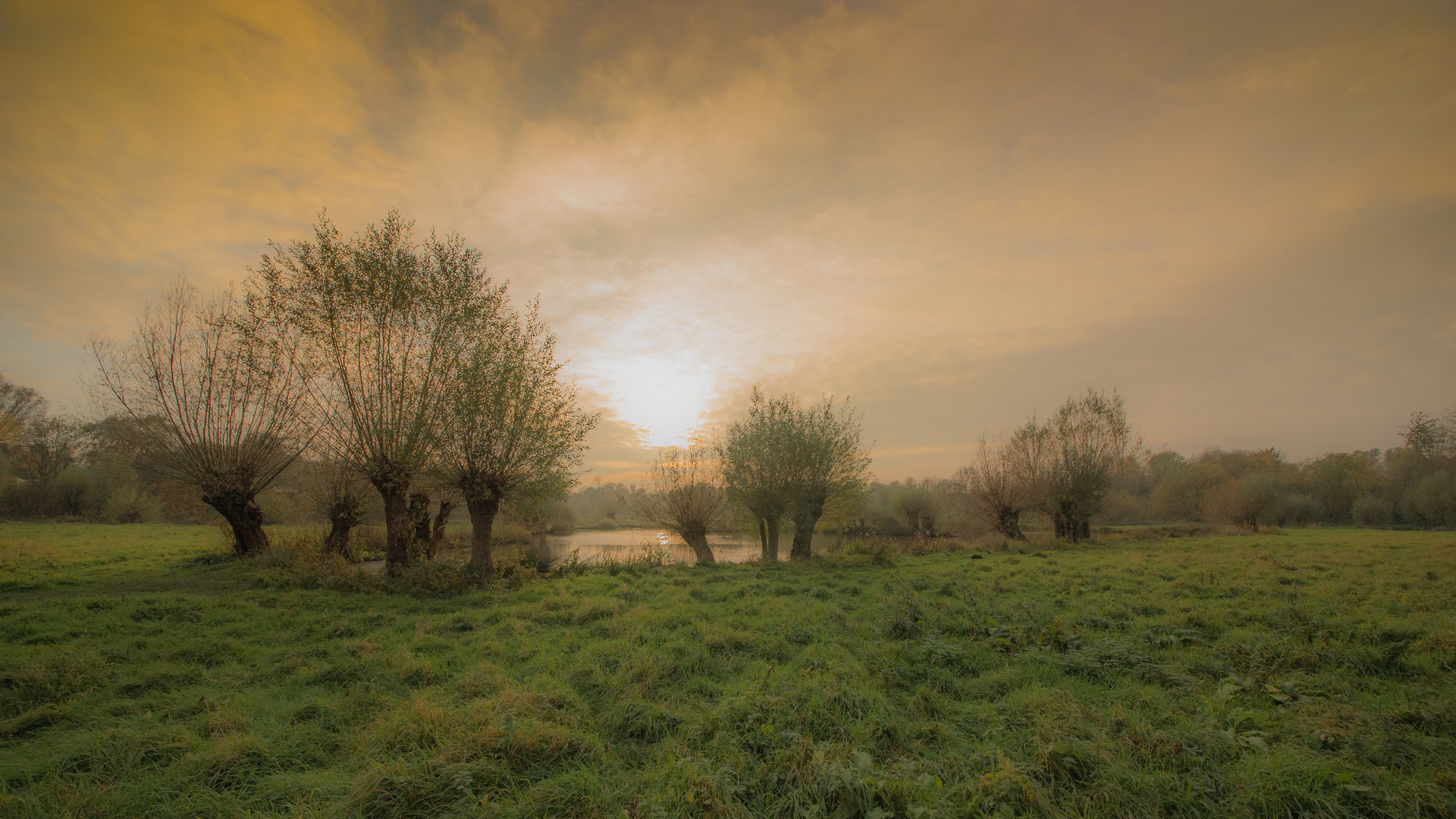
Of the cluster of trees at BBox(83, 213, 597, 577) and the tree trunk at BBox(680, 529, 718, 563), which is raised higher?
the cluster of trees at BBox(83, 213, 597, 577)

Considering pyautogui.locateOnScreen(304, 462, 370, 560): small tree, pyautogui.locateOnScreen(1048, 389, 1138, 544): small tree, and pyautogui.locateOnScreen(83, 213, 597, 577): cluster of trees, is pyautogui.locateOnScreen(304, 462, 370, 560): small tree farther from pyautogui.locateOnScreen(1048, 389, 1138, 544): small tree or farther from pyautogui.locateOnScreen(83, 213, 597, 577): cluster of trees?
pyautogui.locateOnScreen(1048, 389, 1138, 544): small tree

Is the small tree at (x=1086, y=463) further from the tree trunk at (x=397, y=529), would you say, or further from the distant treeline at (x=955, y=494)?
the tree trunk at (x=397, y=529)

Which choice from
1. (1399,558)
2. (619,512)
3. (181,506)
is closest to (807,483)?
(1399,558)

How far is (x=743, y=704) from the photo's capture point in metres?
6.16

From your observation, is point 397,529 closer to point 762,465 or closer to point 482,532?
point 482,532

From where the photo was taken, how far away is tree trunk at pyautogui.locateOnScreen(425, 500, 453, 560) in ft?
62.0

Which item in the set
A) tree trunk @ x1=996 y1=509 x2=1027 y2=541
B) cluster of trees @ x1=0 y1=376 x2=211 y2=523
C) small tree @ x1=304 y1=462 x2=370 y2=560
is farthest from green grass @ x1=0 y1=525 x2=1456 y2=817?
cluster of trees @ x1=0 y1=376 x2=211 y2=523

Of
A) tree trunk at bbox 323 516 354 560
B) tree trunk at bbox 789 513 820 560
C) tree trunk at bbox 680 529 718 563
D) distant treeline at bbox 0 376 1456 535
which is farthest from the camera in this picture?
distant treeline at bbox 0 376 1456 535

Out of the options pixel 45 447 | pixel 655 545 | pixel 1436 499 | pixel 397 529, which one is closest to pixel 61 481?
pixel 45 447

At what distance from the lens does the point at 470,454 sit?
15930mm

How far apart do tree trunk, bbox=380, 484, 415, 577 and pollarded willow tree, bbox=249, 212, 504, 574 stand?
3 cm

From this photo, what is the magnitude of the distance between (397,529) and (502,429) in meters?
4.74

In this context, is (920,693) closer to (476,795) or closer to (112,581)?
(476,795)

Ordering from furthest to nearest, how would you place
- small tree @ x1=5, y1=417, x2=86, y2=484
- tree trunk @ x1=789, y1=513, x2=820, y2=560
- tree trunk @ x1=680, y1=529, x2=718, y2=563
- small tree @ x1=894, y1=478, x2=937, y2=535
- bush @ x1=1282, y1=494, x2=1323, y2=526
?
small tree @ x1=894, y1=478, x2=937, y2=535 < bush @ x1=1282, y1=494, x2=1323, y2=526 < small tree @ x1=5, y1=417, x2=86, y2=484 < tree trunk @ x1=680, y1=529, x2=718, y2=563 < tree trunk @ x1=789, y1=513, x2=820, y2=560
